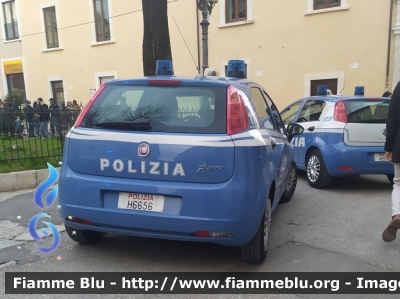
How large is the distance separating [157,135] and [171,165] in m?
0.27

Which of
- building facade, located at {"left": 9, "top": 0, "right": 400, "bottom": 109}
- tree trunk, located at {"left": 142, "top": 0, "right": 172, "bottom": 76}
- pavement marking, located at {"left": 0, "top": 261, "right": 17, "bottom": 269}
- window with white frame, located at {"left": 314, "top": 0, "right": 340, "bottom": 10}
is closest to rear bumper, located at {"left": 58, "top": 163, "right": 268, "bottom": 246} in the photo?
pavement marking, located at {"left": 0, "top": 261, "right": 17, "bottom": 269}

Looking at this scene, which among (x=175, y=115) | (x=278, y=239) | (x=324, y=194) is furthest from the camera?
(x=324, y=194)

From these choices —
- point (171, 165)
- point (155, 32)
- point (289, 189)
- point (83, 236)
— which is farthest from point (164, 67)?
point (155, 32)

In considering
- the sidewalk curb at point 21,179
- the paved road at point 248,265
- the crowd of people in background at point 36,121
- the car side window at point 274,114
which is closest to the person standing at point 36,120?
the crowd of people in background at point 36,121

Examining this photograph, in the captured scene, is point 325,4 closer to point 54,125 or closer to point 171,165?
point 54,125

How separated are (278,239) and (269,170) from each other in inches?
40.8

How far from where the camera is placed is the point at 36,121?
6.80 metres

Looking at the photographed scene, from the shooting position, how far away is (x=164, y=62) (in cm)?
401

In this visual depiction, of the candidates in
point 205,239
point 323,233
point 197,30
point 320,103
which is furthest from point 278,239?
point 197,30

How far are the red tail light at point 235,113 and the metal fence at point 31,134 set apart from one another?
4320 millimetres

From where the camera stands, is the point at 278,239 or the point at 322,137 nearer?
the point at 278,239

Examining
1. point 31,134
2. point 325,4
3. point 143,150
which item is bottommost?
point 31,134

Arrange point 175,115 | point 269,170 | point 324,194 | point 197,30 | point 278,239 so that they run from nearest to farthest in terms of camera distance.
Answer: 1. point 175,115
2. point 269,170
3. point 278,239
4. point 324,194
5. point 197,30

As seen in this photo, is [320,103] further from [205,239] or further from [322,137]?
[205,239]
